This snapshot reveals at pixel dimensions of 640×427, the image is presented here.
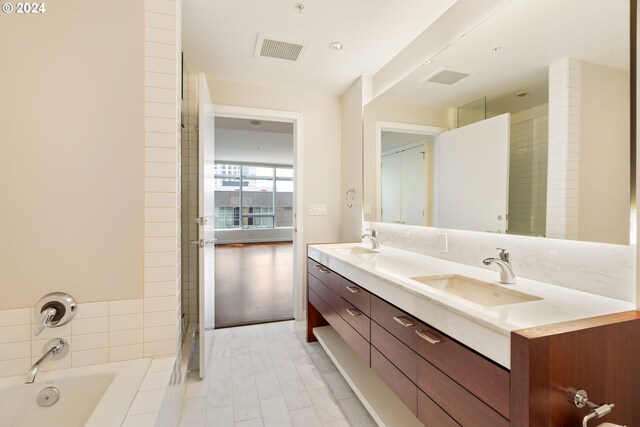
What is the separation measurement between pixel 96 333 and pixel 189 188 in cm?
157

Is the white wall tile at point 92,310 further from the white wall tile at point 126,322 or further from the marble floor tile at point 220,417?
the marble floor tile at point 220,417

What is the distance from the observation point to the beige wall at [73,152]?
130 cm

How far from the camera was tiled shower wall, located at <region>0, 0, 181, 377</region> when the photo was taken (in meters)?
1.40

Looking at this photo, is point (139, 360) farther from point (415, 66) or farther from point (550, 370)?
point (415, 66)

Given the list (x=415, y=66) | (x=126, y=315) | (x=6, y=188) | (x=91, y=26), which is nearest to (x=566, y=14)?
(x=415, y=66)

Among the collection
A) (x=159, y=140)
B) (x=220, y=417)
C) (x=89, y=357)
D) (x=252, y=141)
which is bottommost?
(x=220, y=417)

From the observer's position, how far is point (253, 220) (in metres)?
9.78

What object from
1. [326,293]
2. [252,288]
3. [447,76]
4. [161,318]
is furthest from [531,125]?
[252,288]

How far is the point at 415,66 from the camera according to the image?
221 centimetres

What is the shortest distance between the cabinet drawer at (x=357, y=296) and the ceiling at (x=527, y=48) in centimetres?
123

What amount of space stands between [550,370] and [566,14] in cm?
140

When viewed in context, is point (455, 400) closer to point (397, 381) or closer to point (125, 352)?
point (397, 381)

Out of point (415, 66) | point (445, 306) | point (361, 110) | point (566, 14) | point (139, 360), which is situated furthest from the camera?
point (361, 110)

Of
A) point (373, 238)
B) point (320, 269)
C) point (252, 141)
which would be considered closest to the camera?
point (320, 269)
